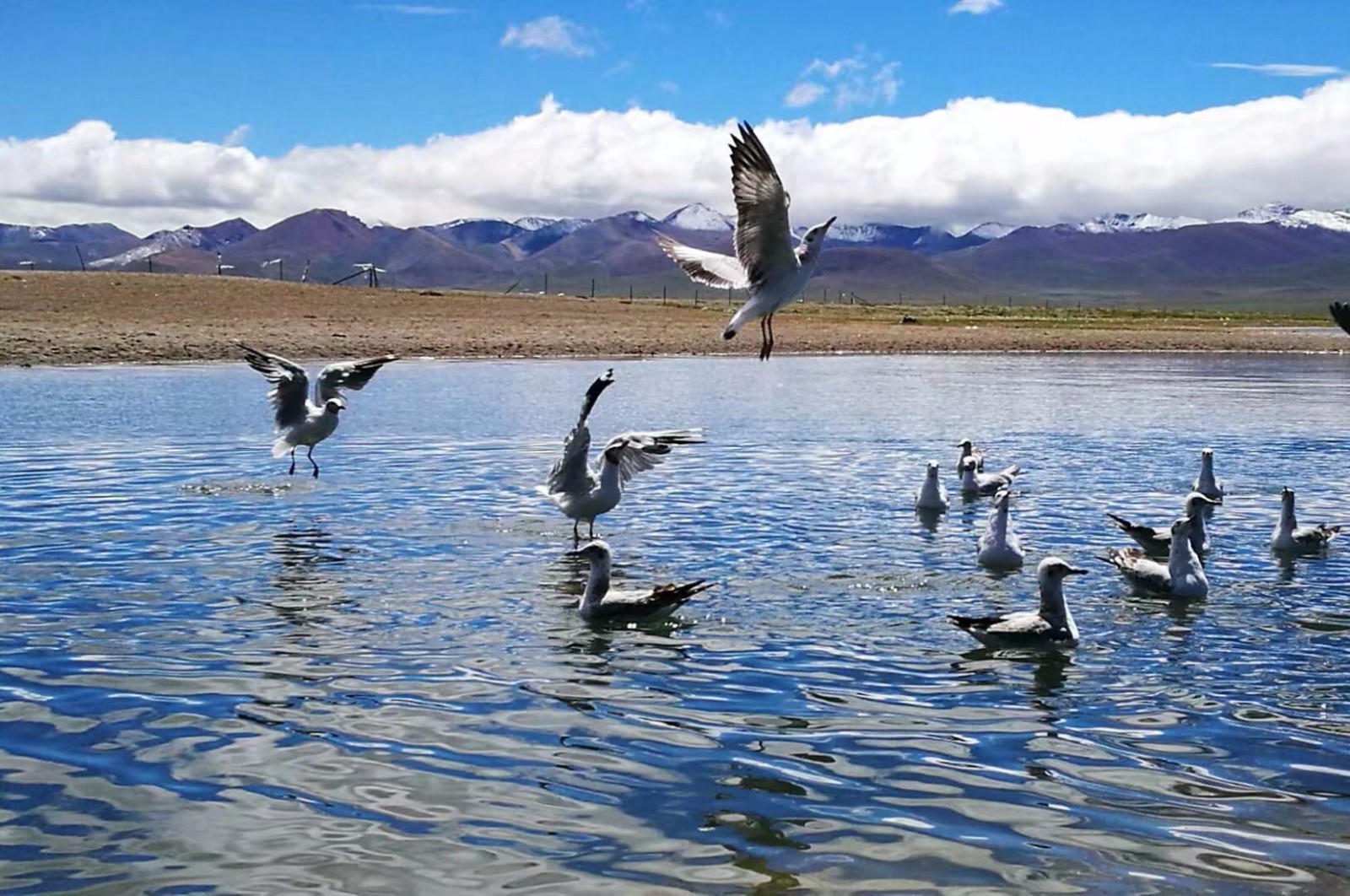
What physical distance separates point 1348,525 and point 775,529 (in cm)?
686

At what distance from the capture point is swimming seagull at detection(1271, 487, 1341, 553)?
50.8 ft

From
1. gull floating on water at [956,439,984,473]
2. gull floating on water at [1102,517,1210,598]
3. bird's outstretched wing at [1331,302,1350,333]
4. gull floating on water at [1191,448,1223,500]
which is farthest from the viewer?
gull floating on water at [956,439,984,473]

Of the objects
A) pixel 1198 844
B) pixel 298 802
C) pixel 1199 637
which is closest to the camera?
pixel 1198 844

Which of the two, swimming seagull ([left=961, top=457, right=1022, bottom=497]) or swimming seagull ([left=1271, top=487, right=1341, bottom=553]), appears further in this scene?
swimming seagull ([left=961, top=457, right=1022, bottom=497])

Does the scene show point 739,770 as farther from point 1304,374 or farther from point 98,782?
point 1304,374

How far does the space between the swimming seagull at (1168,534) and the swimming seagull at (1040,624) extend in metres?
3.99

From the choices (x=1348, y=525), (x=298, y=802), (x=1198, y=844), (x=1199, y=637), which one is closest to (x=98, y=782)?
(x=298, y=802)

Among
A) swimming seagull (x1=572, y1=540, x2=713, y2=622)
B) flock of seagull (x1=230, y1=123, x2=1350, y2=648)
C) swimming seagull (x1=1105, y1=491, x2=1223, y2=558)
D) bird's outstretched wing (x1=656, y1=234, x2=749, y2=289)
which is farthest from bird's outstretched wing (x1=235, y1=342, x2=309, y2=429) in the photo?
swimming seagull (x1=1105, y1=491, x2=1223, y2=558)

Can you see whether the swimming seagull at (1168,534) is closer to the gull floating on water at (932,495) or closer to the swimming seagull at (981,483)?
the gull floating on water at (932,495)

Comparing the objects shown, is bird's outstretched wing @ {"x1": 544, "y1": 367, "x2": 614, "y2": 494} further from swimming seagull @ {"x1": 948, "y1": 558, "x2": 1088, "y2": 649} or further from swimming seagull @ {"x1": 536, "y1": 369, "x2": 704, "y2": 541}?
swimming seagull @ {"x1": 948, "y1": 558, "x2": 1088, "y2": 649}

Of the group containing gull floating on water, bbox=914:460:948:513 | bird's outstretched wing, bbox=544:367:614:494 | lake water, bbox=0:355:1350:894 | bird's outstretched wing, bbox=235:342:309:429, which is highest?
bird's outstretched wing, bbox=235:342:309:429

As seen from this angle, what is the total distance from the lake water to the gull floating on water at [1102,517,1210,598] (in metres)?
0.18

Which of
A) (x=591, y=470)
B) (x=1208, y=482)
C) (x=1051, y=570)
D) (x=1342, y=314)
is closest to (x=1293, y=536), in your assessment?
(x=1342, y=314)

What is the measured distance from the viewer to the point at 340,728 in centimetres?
916
